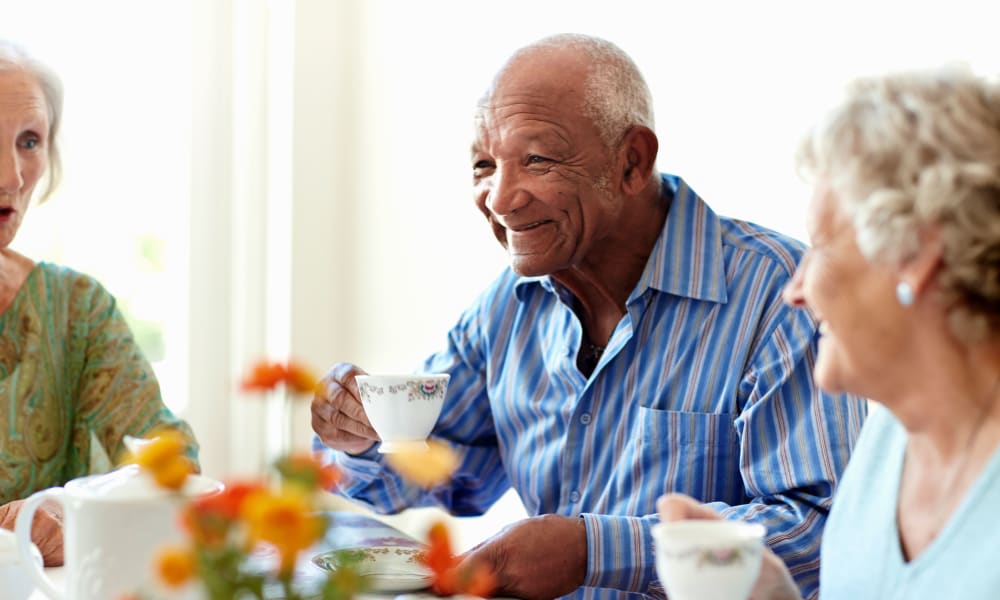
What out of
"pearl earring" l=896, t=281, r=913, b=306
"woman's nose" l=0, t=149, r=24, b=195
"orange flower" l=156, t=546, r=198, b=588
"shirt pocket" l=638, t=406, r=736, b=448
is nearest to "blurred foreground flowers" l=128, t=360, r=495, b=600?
"orange flower" l=156, t=546, r=198, b=588

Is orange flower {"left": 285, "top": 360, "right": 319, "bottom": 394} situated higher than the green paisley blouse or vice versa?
orange flower {"left": 285, "top": 360, "right": 319, "bottom": 394}

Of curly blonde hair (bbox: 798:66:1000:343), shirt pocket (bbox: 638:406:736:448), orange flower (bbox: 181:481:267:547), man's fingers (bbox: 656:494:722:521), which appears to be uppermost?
curly blonde hair (bbox: 798:66:1000:343)

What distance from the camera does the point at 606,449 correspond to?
75.4 inches

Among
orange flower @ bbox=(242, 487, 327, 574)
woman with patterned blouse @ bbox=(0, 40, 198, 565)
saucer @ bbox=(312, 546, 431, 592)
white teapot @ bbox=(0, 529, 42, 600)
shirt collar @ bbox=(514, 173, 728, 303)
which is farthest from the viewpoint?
woman with patterned blouse @ bbox=(0, 40, 198, 565)

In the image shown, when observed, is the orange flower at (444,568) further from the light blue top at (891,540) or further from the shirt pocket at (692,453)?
the shirt pocket at (692,453)

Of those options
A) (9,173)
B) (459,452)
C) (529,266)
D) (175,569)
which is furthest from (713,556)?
(9,173)

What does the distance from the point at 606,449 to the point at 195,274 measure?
192 centimetres

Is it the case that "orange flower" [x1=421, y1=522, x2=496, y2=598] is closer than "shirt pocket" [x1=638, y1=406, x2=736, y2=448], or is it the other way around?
"orange flower" [x1=421, y1=522, x2=496, y2=598]

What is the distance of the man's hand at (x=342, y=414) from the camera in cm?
192

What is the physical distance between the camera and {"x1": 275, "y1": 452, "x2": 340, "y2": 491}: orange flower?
789 millimetres

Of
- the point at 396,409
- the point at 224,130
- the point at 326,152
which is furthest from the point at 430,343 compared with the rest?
the point at 396,409

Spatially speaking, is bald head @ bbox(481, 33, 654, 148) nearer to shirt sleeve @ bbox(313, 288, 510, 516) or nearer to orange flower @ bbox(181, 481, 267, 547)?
shirt sleeve @ bbox(313, 288, 510, 516)

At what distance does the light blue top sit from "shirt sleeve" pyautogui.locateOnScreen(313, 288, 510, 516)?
0.90 m

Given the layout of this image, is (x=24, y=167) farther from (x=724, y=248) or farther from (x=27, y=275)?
(x=724, y=248)
